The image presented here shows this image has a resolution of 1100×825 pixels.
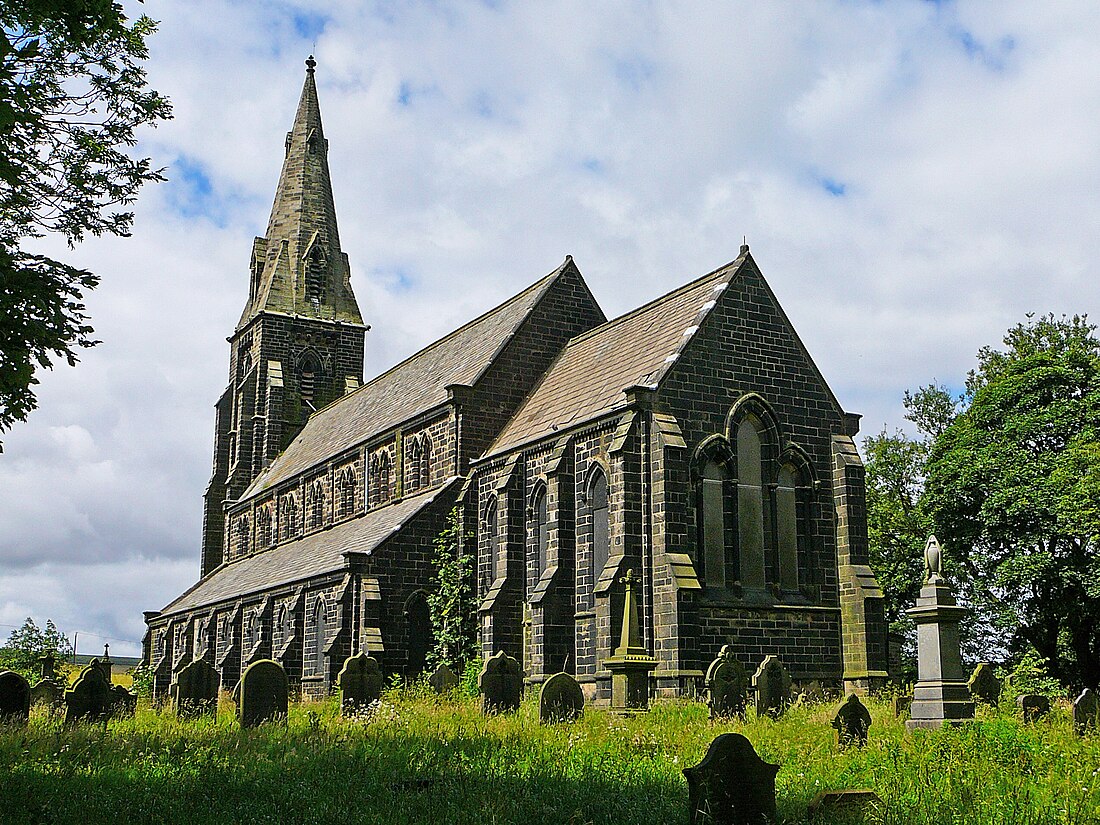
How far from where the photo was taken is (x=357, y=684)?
22125 millimetres

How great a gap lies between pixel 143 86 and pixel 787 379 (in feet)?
57.8

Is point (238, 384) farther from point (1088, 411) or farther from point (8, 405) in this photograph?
point (8, 405)

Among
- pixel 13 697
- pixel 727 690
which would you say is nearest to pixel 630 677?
pixel 727 690

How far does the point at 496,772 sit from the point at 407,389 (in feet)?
101

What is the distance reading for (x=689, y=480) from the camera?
2697 centimetres

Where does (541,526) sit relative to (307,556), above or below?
above

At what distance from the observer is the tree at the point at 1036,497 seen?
37.4 metres

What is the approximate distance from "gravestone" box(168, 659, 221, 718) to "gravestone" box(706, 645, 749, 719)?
8.95m

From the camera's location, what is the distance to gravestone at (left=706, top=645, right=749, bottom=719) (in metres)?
19.8

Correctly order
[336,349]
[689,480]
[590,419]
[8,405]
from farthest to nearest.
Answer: [336,349], [590,419], [689,480], [8,405]

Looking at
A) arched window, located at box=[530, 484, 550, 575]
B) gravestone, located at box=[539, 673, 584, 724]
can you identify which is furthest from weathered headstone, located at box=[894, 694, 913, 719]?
arched window, located at box=[530, 484, 550, 575]

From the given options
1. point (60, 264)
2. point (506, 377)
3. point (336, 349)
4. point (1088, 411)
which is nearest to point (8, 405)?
point (60, 264)

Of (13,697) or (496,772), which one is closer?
(496,772)

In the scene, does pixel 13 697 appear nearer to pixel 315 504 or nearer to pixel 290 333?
pixel 315 504
